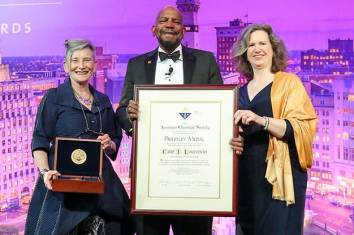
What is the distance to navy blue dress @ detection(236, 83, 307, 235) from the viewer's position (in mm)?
2447

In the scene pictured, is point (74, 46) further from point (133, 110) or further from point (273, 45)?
point (273, 45)

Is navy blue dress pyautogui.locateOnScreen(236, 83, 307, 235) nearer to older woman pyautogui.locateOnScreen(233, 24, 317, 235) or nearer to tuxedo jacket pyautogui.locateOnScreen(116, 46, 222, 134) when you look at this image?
older woman pyautogui.locateOnScreen(233, 24, 317, 235)

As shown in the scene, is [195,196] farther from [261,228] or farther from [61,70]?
[61,70]

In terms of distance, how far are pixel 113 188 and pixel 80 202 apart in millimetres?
208

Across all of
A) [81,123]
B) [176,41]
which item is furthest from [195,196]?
[176,41]

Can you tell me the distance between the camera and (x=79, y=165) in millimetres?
2330

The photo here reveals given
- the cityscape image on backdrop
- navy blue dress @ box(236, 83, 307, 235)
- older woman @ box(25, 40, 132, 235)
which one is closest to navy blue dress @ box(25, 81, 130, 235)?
older woman @ box(25, 40, 132, 235)

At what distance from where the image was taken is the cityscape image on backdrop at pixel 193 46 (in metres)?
4.09

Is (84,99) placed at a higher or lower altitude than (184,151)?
higher

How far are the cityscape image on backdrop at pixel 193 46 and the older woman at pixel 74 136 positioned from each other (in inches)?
58.6

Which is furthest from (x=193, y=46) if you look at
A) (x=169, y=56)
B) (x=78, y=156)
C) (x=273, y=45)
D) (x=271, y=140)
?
(x=78, y=156)

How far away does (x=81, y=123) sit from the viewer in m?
2.46

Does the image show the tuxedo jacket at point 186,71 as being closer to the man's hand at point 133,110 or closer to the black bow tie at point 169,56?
the black bow tie at point 169,56

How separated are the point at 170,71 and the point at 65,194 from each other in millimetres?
961
